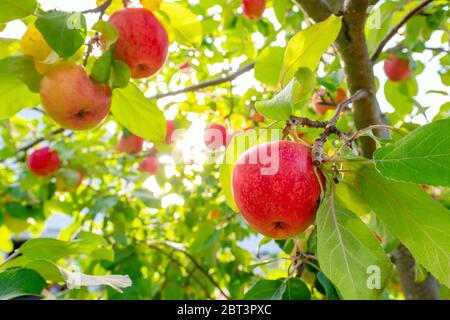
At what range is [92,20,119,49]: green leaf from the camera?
0.83 metres

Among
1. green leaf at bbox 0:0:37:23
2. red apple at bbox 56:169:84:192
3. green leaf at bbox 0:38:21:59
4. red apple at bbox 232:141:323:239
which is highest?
red apple at bbox 56:169:84:192

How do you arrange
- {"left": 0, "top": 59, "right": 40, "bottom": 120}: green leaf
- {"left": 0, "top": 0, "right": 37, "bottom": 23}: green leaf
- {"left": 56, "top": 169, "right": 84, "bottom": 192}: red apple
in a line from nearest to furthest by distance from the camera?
{"left": 0, "top": 0, "right": 37, "bottom": 23}: green leaf
{"left": 0, "top": 59, "right": 40, "bottom": 120}: green leaf
{"left": 56, "top": 169, "right": 84, "bottom": 192}: red apple

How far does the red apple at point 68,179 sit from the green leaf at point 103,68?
57.0 inches

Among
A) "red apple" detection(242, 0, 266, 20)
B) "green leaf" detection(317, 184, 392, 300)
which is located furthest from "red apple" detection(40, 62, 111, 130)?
"red apple" detection(242, 0, 266, 20)

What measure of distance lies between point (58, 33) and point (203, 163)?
1.33 metres

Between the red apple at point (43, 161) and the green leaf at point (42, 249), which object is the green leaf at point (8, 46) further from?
the red apple at point (43, 161)

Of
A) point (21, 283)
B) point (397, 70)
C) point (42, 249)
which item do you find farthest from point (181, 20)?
point (397, 70)

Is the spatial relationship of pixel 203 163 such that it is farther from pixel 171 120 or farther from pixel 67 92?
pixel 67 92

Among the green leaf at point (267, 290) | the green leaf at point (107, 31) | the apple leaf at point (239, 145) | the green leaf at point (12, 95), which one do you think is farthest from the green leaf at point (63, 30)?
the green leaf at point (267, 290)

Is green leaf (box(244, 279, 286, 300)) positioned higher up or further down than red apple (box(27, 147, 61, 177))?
further down

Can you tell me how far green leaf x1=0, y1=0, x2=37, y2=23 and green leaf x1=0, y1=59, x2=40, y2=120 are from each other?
0.40 ft

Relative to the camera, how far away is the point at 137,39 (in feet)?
3.03

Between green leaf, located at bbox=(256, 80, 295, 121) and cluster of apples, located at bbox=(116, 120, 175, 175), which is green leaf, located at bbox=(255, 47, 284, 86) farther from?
cluster of apples, located at bbox=(116, 120, 175, 175)
